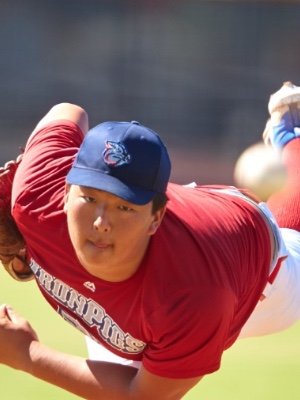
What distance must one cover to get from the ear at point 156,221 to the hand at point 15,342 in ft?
1.77

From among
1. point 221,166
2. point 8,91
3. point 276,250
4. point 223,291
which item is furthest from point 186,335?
point 8,91

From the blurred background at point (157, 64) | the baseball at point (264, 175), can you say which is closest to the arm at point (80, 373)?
the baseball at point (264, 175)

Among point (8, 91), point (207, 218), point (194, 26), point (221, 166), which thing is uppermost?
point (207, 218)

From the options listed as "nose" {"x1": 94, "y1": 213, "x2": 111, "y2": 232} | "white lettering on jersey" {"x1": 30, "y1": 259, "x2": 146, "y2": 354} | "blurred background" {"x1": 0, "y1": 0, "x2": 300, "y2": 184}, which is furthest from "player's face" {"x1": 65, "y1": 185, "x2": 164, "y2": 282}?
"blurred background" {"x1": 0, "y1": 0, "x2": 300, "y2": 184}

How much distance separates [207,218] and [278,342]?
1.42 m

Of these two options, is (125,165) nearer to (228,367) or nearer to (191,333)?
(191,333)

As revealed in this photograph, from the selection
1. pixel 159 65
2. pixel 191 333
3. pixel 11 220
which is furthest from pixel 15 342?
pixel 159 65

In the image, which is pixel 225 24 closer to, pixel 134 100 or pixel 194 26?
pixel 194 26

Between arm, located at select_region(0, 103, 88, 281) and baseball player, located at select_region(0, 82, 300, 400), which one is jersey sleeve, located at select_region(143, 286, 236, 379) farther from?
arm, located at select_region(0, 103, 88, 281)

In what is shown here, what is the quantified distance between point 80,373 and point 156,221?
50 centimetres

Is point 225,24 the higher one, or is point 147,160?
point 147,160

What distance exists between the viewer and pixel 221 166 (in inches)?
347

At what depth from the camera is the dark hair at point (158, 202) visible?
2434mm

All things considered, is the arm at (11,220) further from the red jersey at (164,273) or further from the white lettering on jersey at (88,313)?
the white lettering on jersey at (88,313)
